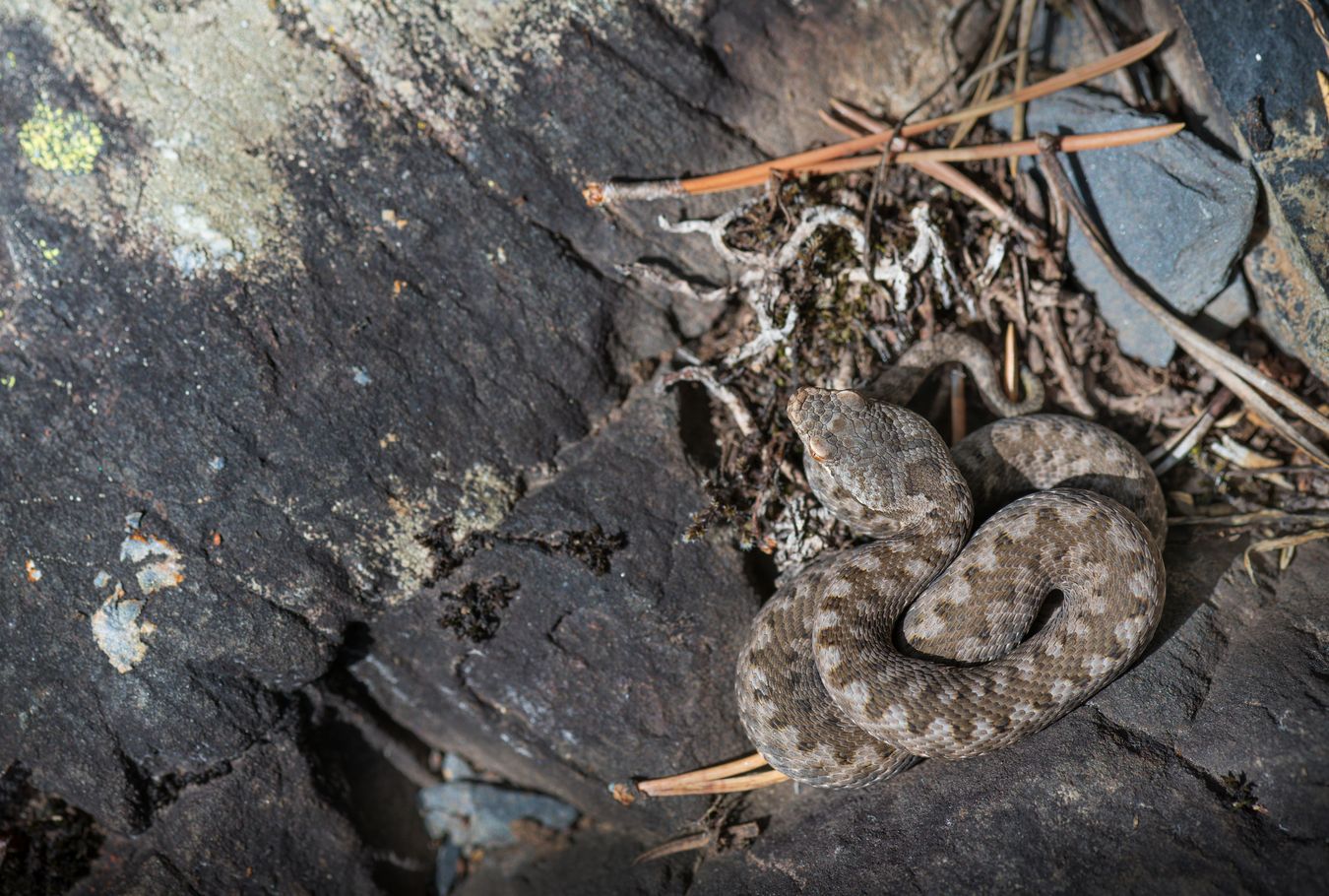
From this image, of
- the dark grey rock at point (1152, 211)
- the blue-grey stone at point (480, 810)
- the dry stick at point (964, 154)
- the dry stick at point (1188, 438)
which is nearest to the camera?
the dark grey rock at point (1152, 211)

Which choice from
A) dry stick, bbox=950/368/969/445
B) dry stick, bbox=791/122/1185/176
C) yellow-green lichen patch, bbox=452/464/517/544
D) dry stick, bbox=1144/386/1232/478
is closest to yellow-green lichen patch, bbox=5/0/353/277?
yellow-green lichen patch, bbox=452/464/517/544

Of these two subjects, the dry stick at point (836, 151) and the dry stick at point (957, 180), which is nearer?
the dry stick at point (836, 151)

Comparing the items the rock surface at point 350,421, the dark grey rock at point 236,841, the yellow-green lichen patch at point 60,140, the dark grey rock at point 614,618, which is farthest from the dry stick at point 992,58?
the dark grey rock at point 236,841

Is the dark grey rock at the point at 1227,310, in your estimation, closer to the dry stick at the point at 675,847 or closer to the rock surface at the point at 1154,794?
the rock surface at the point at 1154,794

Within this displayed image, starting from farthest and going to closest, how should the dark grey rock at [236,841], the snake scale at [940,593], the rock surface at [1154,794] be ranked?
the dark grey rock at [236,841]
the snake scale at [940,593]
the rock surface at [1154,794]

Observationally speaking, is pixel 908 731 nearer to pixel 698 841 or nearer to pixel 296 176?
pixel 698 841

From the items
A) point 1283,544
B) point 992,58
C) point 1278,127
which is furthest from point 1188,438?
point 992,58

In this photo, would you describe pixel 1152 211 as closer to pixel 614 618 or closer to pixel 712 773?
pixel 614 618

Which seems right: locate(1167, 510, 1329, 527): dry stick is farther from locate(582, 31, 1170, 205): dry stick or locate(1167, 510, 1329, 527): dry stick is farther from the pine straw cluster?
locate(582, 31, 1170, 205): dry stick

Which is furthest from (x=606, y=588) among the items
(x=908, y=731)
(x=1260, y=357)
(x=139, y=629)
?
(x=1260, y=357)
